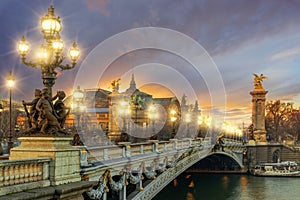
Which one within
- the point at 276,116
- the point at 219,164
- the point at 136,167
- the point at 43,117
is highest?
the point at 276,116

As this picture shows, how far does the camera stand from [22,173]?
10914 mm

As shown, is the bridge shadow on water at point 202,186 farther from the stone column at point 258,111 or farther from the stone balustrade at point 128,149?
the stone column at point 258,111

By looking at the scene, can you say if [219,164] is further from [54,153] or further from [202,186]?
[54,153]

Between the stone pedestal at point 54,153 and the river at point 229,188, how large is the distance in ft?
88.1

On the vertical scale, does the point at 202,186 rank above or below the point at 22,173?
below

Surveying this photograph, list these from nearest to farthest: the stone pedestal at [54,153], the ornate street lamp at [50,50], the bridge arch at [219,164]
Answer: the stone pedestal at [54,153] < the ornate street lamp at [50,50] < the bridge arch at [219,164]

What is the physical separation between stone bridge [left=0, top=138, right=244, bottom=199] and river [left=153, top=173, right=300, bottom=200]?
5590 millimetres

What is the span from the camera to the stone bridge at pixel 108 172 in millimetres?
10711

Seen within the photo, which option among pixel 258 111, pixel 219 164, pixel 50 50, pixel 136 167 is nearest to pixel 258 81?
pixel 258 111

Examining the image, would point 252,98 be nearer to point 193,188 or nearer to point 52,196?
point 193,188

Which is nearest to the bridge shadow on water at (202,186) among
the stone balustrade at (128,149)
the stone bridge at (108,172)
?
the stone bridge at (108,172)

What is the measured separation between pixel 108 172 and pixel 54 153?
550cm

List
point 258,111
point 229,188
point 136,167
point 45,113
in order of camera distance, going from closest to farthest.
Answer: point 45,113
point 136,167
point 229,188
point 258,111

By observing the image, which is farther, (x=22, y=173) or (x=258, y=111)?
(x=258, y=111)
